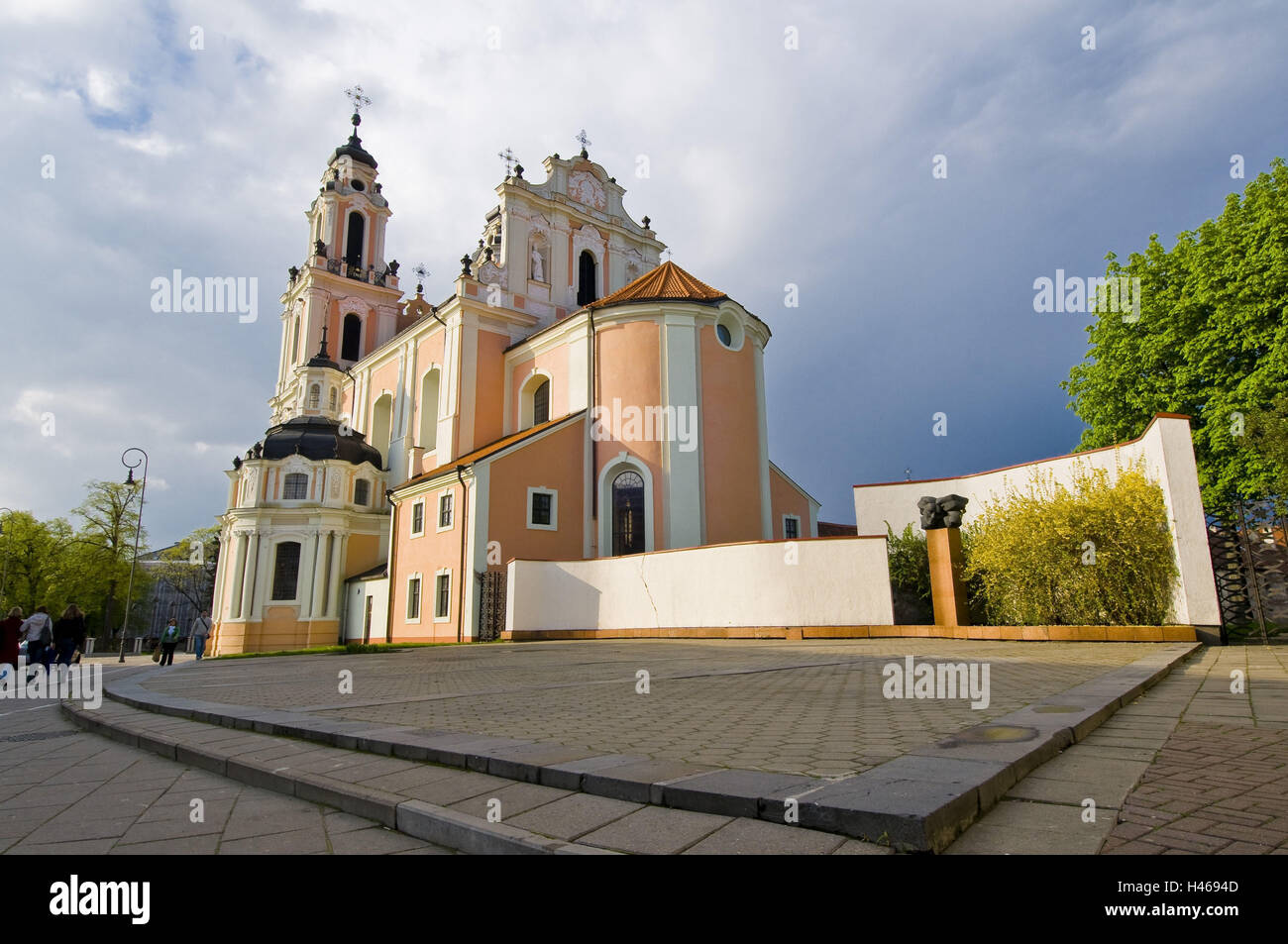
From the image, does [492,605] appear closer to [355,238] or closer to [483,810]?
[483,810]

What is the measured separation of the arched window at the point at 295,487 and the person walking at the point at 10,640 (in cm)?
2216

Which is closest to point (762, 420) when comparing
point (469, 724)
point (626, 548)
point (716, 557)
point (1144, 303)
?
point (626, 548)

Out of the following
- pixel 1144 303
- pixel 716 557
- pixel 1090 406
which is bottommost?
pixel 716 557

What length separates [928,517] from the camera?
585 inches

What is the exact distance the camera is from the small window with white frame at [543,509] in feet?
81.1

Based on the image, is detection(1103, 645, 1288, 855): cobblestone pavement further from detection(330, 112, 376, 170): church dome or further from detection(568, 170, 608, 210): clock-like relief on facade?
detection(330, 112, 376, 170): church dome

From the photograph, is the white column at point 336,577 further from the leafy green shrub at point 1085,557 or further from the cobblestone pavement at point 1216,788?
the cobblestone pavement at point 1216,788

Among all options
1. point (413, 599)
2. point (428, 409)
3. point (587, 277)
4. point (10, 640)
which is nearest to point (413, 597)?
point (413, 599)

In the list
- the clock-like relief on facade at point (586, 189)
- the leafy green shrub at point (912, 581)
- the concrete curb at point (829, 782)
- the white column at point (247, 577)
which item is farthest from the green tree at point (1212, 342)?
the white column at point (247, 577)

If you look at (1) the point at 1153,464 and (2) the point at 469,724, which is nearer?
(2) the point at 469,724

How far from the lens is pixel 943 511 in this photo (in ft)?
48.3

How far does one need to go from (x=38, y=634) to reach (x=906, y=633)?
18.0 meters
